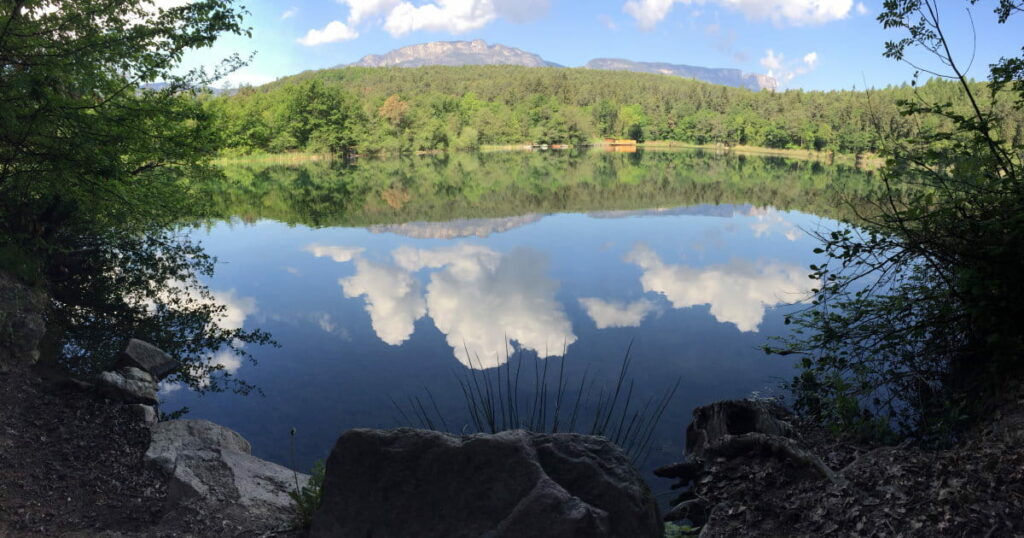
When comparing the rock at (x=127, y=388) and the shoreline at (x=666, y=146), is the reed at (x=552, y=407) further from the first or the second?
the shoreline at (x=666, y=146)

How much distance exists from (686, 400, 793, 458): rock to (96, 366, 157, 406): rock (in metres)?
7.84

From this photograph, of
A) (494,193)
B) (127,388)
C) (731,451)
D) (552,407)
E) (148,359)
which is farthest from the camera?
(494,193)

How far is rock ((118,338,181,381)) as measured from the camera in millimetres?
10297

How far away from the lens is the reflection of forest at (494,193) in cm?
3450

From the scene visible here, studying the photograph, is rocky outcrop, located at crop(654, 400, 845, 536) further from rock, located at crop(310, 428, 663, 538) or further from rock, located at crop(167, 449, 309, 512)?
rock, located at crop(167, 449, 309, 512)

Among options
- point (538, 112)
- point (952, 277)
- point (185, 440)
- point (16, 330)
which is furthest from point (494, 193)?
point (538, 112)

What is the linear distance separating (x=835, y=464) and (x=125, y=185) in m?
13.6

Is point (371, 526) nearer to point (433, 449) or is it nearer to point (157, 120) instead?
point (433, 449)

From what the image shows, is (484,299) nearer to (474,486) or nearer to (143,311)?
(143,311)

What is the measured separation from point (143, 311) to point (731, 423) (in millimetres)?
13287

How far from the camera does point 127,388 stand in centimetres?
854

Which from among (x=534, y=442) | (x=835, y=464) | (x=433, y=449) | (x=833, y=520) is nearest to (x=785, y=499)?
(x=833, y=520)

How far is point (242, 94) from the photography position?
12462 centimetres

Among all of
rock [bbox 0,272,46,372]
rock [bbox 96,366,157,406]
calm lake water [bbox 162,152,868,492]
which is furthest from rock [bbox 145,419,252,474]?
rock [bbox 0,272,46,372]
